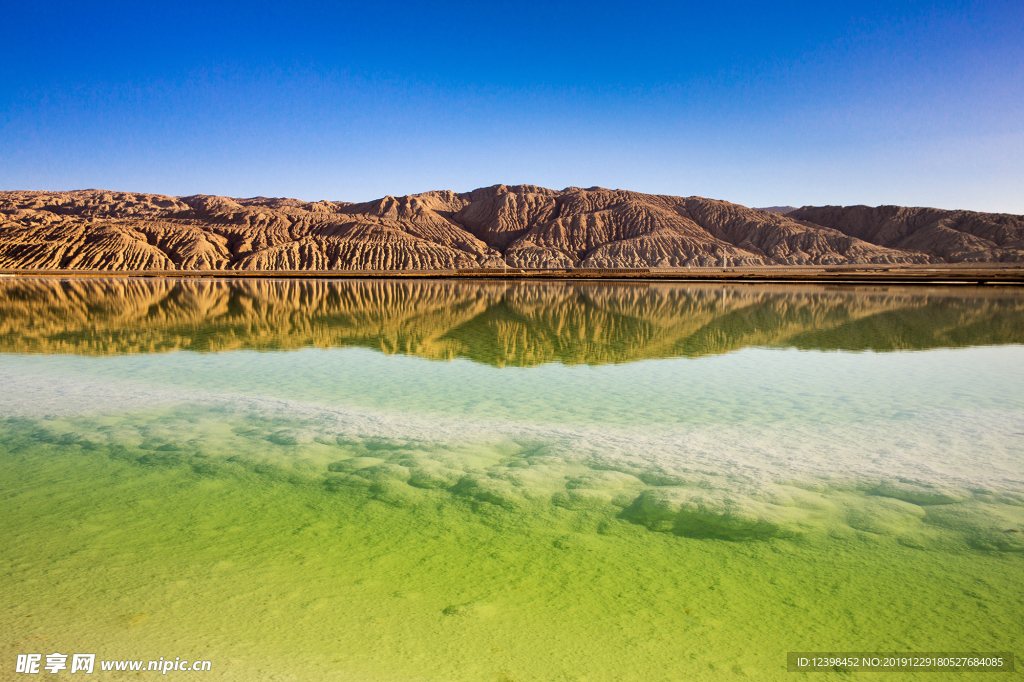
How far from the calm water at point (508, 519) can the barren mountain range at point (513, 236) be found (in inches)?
4252

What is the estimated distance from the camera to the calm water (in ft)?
11.2

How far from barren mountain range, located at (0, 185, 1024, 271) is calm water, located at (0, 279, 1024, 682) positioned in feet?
354

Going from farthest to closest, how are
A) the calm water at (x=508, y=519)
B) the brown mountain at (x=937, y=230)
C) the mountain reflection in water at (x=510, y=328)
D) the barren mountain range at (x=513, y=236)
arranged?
the brown mountain at (x=937, y=230) → the barren mountain range at (x=513, y=236) → the mountain reflection in water at (x=510, y=328) → the calm water at (x=508, y=519)

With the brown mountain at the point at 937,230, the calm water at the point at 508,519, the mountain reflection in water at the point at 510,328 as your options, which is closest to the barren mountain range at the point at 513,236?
the brown mountain at the point at 937,230

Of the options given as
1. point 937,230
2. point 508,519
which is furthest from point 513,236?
point 508,519

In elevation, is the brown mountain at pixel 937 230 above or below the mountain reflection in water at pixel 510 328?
above

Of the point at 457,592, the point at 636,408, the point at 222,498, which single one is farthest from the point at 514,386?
the point at 457,592

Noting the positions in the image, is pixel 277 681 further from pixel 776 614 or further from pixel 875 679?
pixel 875 679

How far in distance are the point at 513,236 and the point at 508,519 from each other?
150 meters

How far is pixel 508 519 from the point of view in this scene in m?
5.01

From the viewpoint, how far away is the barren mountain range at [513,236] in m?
114

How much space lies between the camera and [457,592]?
388 centimetres

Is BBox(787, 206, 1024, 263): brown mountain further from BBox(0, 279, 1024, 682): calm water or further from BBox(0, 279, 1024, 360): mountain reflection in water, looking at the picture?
BBox(0, 279, 1024, 682): calm water

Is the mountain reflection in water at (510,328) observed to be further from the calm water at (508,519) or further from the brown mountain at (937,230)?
the brown mountain at (937,230)
